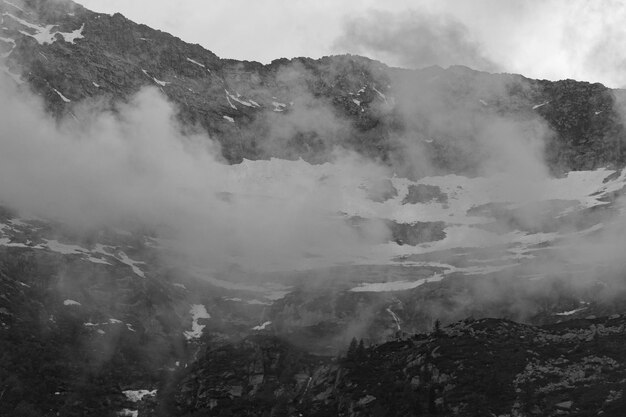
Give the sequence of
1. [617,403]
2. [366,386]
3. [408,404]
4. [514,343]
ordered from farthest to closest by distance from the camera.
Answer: [514,343] < [366,386] < [408,404] < [617,403]

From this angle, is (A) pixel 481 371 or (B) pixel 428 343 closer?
(A) pixel 481 371

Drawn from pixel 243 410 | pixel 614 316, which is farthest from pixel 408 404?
pixel 614 316

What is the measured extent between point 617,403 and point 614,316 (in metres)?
52.6

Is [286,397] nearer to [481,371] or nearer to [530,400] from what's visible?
[481,371]

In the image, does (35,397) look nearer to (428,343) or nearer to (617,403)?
(428,343)

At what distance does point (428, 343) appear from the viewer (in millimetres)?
194750

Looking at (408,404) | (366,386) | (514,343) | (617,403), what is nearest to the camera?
(617,403)

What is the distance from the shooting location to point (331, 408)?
176375 millimetres

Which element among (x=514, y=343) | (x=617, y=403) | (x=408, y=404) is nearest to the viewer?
(x=617, y=403)

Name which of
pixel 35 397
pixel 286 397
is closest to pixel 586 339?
pixel 286 397

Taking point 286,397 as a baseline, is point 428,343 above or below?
above

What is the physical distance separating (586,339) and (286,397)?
62667mm

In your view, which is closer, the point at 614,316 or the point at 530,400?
the point at 530,400

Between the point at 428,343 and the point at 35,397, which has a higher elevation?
the point at 428,343
